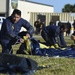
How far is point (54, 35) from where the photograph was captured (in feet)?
51.9

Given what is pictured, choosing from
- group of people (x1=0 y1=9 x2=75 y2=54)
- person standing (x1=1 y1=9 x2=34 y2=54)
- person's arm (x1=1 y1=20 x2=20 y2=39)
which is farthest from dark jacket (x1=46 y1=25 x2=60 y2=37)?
person's arm (x1=1 y1=20 x2=20 y2=39)

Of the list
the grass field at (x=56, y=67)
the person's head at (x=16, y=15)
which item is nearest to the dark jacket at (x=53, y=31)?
the person's head at (x=16, y=15)

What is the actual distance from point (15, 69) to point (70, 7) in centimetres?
10036

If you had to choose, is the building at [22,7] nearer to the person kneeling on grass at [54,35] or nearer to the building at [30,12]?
the building at [30,12]

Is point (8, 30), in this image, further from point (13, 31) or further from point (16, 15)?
point (16, 15)

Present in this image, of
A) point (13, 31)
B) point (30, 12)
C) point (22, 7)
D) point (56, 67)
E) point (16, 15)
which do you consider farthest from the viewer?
point (30, 12)

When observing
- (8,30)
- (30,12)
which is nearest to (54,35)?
(8,30)

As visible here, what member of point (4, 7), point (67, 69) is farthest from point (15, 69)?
point (4, 7)

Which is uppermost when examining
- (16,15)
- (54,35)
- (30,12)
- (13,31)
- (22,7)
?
(16,15)

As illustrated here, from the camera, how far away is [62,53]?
42.6 feet

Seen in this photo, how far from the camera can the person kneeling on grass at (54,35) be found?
15534 mm

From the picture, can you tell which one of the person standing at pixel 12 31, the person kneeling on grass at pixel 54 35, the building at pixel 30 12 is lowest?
the building at pixel 30 12

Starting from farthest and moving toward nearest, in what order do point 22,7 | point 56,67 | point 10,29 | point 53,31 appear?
point 22,7 < point 53,31 < point 10,29 < point 56,67

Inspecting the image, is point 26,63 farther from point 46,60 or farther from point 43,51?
point 43,51
